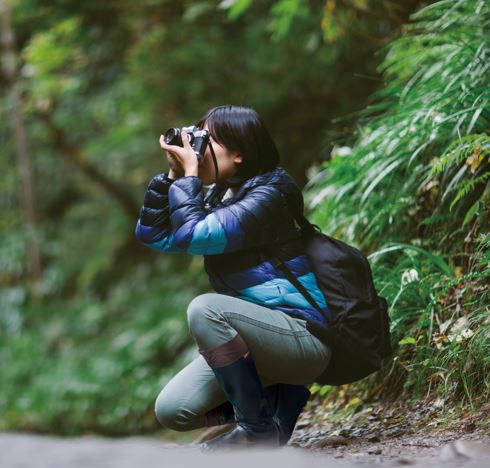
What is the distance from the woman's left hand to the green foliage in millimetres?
1184

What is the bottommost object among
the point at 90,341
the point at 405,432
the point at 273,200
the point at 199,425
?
the point at 90,341

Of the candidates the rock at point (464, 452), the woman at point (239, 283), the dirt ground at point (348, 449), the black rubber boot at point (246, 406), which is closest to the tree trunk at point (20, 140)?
the woman at point (239, 283)

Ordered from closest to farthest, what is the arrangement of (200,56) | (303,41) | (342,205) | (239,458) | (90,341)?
1. (239,458)
2. (342,205)
3. (303,41)
4. (200,56)
5. (90,341)

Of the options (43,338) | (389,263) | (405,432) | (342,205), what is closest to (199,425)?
(405,432)

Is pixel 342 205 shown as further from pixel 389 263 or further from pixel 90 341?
pixel 90 341

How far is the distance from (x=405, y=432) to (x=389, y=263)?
45.3 inches

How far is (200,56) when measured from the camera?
Result: 25.7 feet

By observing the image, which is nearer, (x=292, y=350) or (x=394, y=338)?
(x=292, y=350)

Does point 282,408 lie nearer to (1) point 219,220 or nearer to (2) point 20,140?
(1) point 219,220

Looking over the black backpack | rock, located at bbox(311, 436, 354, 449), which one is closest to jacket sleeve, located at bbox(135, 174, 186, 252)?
the black backpack

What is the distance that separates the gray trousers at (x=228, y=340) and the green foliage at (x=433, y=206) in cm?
67

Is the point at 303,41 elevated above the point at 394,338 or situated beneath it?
elevated above

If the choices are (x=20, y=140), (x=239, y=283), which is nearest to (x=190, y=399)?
(x=239, y=283)

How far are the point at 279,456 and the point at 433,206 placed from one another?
1.96m
